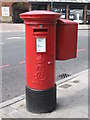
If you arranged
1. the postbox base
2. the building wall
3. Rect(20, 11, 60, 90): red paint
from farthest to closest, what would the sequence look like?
the building wall < the postbox base < Rect(20, 11, 60, 90): red paint

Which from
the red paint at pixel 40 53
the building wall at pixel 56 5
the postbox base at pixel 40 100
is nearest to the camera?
the red paint at pixel 40 53

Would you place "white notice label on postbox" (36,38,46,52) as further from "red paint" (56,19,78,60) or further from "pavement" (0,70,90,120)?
"pavement" (0,70,90,120)

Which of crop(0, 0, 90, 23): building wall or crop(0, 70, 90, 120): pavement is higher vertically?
crop(0, 0, 90, 23): building wall

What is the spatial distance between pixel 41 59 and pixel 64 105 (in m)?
1.05

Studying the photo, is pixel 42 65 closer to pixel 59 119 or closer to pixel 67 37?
pixel 67 37

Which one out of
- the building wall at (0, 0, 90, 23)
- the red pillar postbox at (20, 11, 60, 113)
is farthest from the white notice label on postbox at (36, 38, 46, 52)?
the building wall at (0, 0, 90, 23)

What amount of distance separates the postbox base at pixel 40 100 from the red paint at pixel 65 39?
2.11ft

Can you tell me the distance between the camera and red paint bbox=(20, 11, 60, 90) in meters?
3.16

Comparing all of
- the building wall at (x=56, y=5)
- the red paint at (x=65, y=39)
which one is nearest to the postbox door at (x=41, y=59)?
the red paint at (x=65, y=39)

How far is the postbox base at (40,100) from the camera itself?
11.1ft

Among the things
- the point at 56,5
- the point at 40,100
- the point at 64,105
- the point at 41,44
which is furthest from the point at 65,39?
the point at 56,5

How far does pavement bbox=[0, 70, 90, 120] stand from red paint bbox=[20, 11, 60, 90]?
476mm

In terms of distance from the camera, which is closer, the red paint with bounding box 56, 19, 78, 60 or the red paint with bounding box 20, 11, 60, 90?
the red paint with bounding box 20, 11, 60, 90

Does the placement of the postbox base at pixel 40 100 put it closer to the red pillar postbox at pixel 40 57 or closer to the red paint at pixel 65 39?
the red pillar postbox at pixel 40 57
